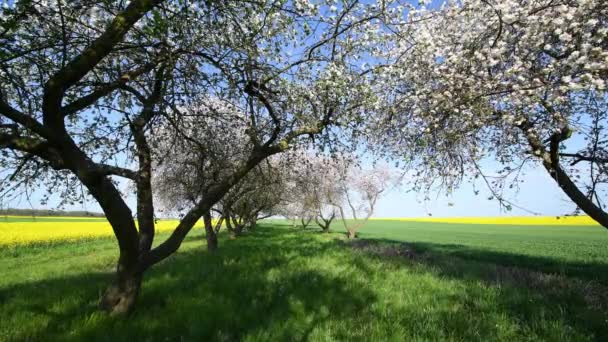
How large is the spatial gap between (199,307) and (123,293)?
4.68 feet

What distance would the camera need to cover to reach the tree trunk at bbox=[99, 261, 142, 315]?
20.0 ft

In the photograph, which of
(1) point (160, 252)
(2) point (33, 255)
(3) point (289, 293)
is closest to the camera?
(1) point (160, 252)

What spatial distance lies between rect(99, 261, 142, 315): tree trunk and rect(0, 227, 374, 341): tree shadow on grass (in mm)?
222

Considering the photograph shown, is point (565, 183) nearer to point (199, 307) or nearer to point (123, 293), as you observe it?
point (199, 307)

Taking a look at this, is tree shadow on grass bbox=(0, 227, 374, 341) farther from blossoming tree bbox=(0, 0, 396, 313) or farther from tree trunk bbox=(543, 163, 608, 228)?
tree trunk bbox=(543, 163, 608, 228)

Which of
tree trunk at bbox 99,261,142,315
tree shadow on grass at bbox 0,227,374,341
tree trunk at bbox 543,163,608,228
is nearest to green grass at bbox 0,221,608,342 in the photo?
tree shadow on grass at bbox 0,227,374,341

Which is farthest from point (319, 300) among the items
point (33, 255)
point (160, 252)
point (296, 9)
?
point (33, 255)

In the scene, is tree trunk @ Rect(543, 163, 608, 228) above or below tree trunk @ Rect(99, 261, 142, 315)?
above

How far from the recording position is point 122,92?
295 inches

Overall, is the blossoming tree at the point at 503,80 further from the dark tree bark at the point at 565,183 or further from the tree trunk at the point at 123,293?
the tree trunk at the point at 123,293

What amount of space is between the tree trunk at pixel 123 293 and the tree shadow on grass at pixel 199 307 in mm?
222

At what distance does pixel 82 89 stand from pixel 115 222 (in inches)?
128

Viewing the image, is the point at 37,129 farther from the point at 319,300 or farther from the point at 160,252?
the point at 319,300

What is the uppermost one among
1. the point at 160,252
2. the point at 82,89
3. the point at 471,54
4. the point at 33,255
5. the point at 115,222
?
the point at 471,54
